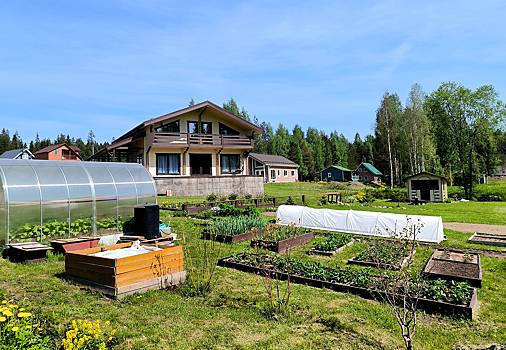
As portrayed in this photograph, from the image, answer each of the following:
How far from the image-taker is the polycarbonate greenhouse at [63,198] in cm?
878

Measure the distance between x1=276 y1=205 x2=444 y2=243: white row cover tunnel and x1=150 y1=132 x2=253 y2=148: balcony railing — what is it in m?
14.3

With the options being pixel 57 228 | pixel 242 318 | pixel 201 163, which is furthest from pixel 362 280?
pixel 201 163

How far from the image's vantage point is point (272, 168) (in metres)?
50.8

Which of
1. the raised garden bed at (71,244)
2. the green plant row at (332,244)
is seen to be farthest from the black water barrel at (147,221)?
the green plant row at (332,244)

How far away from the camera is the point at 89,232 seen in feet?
33.2

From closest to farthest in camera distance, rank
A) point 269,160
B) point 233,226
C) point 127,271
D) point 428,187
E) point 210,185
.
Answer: point 127,271, point 233,226, point 210,185, point 428,187, point 269,160

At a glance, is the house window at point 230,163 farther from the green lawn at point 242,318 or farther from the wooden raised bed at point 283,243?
the green lawn at point 242,318

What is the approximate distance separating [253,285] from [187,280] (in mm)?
1514

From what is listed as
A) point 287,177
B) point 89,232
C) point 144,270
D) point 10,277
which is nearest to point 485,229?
point 144,270

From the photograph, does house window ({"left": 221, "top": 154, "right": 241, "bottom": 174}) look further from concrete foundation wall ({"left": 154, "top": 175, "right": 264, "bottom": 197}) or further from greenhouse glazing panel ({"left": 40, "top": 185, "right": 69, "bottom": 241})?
greenhouse glazing panel ({"left": 40, "top": 185, "right": 69, "bottom": 241})

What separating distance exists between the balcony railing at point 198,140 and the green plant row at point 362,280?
19351 millimetres

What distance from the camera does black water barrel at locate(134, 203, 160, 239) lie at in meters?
10.0

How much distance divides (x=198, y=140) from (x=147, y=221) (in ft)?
59.8

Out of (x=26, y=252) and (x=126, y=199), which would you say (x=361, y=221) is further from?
(x=26, y=252)
